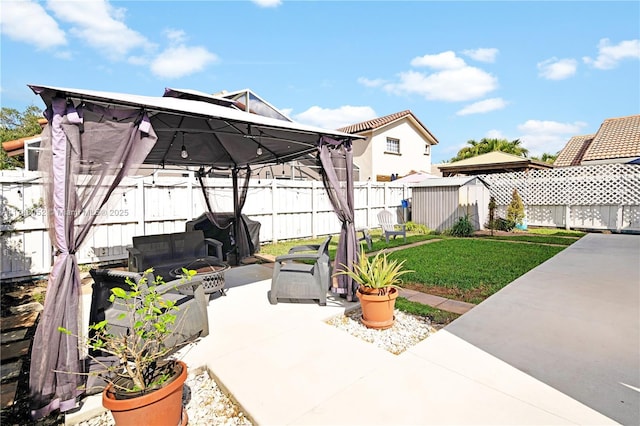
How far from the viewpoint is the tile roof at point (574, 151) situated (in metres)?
16.0

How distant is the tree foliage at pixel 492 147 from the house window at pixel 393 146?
7.62m

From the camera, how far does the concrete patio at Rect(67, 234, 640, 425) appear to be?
1958 mm

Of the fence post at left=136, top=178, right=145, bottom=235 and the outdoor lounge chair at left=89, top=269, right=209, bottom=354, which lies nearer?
the outdoor lounge chair at left=89, top=269, right=209, bottom=354

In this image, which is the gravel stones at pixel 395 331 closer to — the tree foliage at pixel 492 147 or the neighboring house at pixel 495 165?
the neighboring house at pixel 495 165

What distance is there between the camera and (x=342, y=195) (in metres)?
4.17

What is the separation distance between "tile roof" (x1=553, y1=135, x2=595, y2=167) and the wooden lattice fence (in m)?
6.44

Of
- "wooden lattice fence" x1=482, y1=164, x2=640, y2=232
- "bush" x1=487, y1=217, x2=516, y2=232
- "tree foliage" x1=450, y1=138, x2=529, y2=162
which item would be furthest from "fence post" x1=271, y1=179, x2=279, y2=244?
"tree foliage" x1=450, y1=138, x2=529, y2=162

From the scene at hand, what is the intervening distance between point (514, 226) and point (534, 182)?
2.04 meters

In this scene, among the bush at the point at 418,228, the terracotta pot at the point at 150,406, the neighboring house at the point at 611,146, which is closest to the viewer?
the terracotta pot at the point at 150,406

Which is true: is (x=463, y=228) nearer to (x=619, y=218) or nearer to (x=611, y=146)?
(x=619, y=218)

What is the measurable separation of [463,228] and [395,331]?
8.16m

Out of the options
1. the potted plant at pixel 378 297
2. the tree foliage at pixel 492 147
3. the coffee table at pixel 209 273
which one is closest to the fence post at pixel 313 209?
the coffee table at pixel 209 273

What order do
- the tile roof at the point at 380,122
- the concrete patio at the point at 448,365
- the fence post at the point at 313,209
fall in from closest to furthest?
the concrete patio at the point at 448,365 → the fence post at the point at 313,209 → the tile roof at the point at 380,122

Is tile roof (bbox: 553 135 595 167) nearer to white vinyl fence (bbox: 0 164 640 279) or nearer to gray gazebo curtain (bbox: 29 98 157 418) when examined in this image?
white vinyl fence (bbox: 0 164 640 279)
